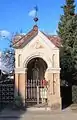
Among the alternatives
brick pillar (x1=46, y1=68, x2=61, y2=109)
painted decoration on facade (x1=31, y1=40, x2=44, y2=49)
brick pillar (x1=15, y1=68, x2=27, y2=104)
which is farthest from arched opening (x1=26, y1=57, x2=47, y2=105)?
painted decoration on facade (x1=31, y1=40, x2=44, y2=49)

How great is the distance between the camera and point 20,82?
24.3 meters

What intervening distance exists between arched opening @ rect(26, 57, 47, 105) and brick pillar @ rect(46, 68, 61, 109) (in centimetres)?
92

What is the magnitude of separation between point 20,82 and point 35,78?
8.11 ft

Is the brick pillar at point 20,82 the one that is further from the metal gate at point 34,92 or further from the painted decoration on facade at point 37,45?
the painted decoration on facade at point 37,45

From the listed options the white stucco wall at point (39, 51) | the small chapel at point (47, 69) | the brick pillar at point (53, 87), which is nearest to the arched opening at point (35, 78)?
the small chapel at point (47, 69)

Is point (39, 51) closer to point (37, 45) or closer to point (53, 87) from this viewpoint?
point (37, 45)

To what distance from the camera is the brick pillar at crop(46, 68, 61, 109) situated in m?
23.6

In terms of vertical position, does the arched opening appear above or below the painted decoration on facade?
below

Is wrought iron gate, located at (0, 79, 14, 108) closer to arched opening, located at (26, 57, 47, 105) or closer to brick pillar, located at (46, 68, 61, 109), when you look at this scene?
arched opening, located at (26, 57, 47, 105)

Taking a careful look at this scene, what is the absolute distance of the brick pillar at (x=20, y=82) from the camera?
24016 mm

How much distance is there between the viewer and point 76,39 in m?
28.9

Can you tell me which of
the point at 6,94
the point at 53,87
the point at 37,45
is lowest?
the point at 6,94

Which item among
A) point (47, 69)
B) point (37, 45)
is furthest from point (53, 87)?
point (37, 45)

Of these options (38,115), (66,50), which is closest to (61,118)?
→ (38,115)
